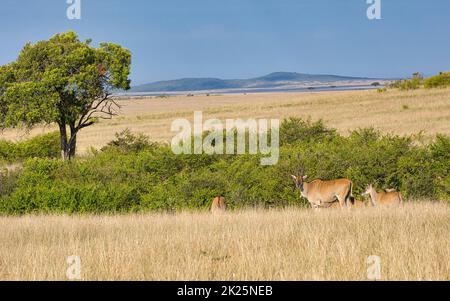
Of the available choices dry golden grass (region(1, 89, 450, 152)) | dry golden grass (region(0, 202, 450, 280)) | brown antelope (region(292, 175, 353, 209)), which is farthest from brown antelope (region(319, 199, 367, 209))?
dry golden grass (region(1, 89, 450, 152))

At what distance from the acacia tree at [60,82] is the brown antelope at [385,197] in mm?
21261

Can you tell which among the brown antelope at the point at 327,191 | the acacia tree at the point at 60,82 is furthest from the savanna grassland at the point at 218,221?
the acacia tree at the point at 60,82

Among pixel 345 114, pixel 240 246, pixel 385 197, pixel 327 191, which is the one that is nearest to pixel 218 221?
pixel 240 246

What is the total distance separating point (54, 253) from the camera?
1012 cm

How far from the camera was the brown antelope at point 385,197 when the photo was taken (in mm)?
A: 15883

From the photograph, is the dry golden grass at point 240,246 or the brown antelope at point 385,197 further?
the brown antelope at point 385,197

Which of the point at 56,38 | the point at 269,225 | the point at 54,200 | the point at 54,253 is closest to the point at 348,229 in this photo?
the point at 269,225

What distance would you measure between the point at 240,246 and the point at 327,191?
262 inches

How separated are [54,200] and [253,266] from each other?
459 inches

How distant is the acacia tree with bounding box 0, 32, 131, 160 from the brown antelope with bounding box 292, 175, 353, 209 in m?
20.6

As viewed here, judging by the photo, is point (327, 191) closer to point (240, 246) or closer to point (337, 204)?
point (337, 204)

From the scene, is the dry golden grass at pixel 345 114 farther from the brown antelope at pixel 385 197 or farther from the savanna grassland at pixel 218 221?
the brown antelope at pixel 385 197

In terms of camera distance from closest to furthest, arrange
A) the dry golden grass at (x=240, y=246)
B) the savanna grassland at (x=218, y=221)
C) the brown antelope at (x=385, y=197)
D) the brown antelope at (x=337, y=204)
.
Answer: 1. the dry golden grass at (x=240, y=246)
2. the savanna grassland at (x=218, y=221)
3. the brown antelope at (x=385, y=197)
4. the brown antelope at (x=337, y=204)
